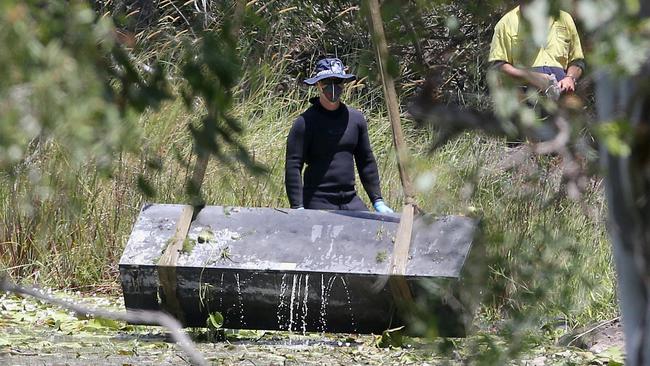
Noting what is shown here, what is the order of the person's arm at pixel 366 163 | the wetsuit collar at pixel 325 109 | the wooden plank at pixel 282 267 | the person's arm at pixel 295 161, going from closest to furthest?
the wooden plank at pixel 282 267 → the person's arm at pixel 295 161 → the wetsuit collar at pixel 325 109 → the person's arm at pixel 366 163

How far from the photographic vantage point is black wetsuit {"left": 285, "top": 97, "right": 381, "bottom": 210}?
8578 mm

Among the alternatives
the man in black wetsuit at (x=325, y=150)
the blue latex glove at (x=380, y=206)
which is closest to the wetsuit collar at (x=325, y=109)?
the man in black wetsuit at (x=325, y=150)

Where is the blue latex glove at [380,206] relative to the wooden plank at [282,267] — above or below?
above

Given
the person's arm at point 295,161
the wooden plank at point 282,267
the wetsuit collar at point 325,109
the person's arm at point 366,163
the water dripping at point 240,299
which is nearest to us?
the wooden plank at point 282,267

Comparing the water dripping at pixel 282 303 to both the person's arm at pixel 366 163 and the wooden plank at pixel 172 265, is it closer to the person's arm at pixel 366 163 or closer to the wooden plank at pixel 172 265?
the wooden plank at pixel 172 265

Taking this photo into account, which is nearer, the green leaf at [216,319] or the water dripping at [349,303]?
the water dripping at [349,303]

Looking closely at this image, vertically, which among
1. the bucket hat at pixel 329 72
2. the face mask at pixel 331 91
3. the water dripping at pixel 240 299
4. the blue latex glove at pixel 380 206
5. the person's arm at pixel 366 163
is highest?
the bucket hat at pixel 329 72

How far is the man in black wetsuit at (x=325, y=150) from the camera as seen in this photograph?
28.1 ft

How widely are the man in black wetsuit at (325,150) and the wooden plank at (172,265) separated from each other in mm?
1160

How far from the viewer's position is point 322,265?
7289 millimetres

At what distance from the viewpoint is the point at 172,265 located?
744 centimetres

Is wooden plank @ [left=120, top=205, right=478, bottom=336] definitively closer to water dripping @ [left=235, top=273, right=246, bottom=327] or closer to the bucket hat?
water dripping @ [left=235, top=273, right=246, bottom=327]

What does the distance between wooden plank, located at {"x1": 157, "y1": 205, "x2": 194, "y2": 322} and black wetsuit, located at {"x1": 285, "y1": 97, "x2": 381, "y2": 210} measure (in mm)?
1160

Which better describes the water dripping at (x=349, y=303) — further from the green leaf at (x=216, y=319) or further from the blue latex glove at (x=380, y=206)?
the blue latex glove at (x=380, y=206)
